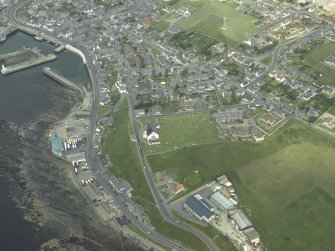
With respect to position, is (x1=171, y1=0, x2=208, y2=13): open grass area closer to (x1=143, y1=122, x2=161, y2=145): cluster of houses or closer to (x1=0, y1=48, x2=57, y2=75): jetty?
(x1=0, y1=48, x2=57, y2=75): jetty

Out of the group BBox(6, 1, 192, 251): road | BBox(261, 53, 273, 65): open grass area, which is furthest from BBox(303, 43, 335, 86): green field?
BBox(6, 1, 192, 251): road

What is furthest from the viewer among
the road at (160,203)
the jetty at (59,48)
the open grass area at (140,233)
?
the jetty at (59,48)

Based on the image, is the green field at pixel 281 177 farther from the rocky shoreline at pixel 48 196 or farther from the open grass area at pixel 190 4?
the open grass area at pixel 190 4

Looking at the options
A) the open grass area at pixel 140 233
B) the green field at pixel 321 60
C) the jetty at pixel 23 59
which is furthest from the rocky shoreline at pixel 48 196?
the green field at pixel 321 60

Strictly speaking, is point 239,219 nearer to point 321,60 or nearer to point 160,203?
point 160,203

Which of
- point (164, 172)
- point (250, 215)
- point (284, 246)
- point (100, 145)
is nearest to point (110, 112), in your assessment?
point (100, 145)
